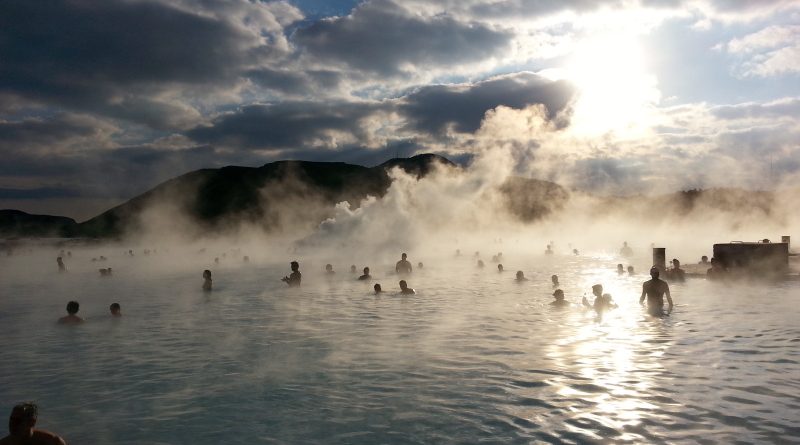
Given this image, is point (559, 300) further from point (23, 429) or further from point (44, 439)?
point (23, 429)

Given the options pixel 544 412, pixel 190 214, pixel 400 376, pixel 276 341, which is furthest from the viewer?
pixel 190 214

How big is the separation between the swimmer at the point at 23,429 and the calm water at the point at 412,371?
107 centimetres

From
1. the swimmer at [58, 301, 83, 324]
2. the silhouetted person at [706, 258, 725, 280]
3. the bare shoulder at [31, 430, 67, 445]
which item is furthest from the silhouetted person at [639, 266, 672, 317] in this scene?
the swimmer at [58, 301, 83, 324]

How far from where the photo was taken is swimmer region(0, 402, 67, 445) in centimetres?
535

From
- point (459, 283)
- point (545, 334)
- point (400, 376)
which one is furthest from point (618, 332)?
point (459, 283)

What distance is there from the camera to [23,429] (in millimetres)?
5391

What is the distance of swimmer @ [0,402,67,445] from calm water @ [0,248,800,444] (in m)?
1.07

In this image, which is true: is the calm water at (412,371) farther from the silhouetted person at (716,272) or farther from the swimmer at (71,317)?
the silhouetted person at (716,272)

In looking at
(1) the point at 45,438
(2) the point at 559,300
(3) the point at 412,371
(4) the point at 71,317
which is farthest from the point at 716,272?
(1) the point at 45,438

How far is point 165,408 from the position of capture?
743 cm

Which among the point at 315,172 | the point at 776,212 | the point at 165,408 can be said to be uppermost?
the point at 315,172

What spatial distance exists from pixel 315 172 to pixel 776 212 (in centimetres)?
10967

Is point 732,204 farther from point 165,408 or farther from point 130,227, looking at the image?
point 130,227

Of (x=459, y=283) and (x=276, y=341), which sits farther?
(x=459, y=283)
